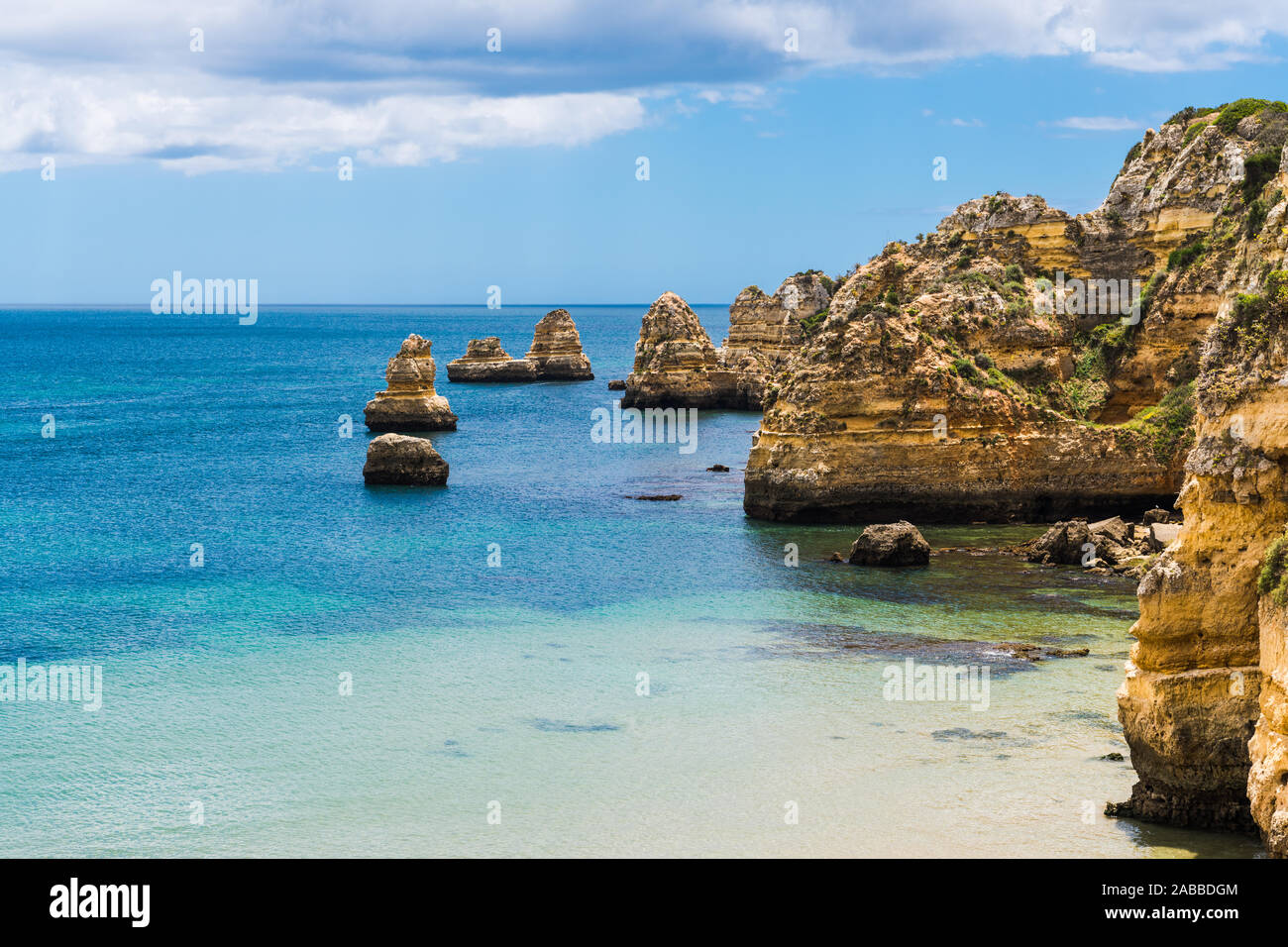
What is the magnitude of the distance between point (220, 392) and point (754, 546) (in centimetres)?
9467

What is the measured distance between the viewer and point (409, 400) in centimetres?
8500

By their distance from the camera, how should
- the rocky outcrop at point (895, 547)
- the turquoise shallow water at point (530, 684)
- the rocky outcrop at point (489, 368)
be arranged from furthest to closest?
1. the rocky outcrop at point (489, 368)
2. the rocky outcrop at point (895, 547)
3. the turquoise shallow water at point (530, 684)

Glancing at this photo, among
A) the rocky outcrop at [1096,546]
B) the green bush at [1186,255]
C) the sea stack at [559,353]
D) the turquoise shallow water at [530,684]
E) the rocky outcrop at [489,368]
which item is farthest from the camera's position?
the sea stack at [559,353]

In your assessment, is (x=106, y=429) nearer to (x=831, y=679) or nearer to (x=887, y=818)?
(x=831, y=679)

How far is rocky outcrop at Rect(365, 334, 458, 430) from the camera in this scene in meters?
82.9

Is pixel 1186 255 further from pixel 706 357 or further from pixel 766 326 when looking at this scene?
pixel 766 326

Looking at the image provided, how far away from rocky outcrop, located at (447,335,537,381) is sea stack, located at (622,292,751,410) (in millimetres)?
32177

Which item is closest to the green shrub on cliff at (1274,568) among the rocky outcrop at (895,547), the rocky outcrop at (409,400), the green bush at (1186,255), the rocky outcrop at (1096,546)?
the rocky outcrop at (1096,546)

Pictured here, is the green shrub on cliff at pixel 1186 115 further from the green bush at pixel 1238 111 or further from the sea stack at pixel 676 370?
the sea stack at pixel 676 370

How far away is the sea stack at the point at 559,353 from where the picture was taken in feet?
465

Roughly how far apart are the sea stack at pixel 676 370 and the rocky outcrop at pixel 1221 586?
88.1 meters

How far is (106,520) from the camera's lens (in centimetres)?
5666

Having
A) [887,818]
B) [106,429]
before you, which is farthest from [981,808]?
[106,429]

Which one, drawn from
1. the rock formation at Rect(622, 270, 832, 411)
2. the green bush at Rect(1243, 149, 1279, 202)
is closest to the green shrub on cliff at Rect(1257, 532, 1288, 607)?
the green bush at Rect(1243, 149, 1279, 202)
